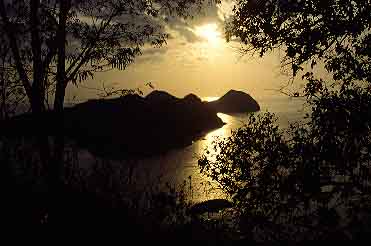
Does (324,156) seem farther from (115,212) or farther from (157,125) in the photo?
(157,125)

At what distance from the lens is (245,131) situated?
510 inches

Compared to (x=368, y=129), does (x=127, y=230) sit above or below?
below

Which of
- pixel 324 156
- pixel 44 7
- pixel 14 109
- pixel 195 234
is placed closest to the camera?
pixel 324 156

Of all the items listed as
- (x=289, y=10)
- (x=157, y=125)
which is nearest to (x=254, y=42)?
(x=289, y=10)

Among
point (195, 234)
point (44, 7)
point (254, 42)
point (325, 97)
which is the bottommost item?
point (195, 234)

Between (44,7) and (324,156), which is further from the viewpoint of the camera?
(44,7)

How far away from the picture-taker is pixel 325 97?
10711mm

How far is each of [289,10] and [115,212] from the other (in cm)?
1429

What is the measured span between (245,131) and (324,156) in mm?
3213

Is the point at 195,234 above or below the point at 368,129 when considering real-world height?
below

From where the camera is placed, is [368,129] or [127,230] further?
[127,230]

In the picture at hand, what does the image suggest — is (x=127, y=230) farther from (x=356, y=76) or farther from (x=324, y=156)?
(x=356, y=76)

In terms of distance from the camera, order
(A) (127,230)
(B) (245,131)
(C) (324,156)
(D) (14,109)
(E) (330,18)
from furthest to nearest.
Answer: (D) (14,109), (A) (127,230), (B) (245,131), (C) (324,156), (E) (330,18)

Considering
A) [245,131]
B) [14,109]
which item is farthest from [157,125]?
[245,131]
